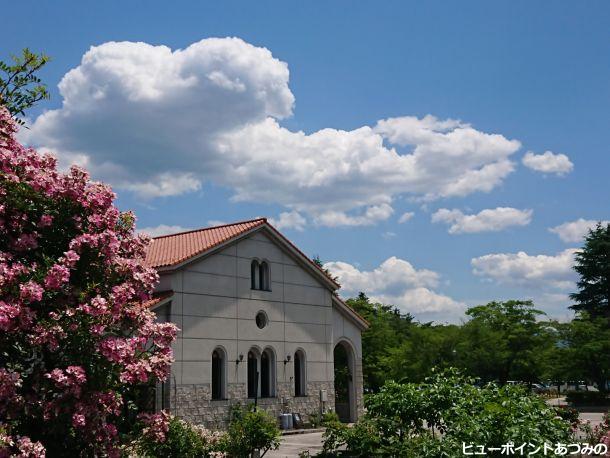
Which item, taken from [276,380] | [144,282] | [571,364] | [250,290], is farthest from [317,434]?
[571,364]

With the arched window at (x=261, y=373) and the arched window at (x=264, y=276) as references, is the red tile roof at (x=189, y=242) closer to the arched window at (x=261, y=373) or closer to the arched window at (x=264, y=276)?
the arched window at (x=264, y=276)

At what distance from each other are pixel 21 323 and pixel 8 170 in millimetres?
2670

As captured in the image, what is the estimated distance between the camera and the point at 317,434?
2833cm

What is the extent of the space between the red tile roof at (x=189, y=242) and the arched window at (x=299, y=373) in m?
6.72

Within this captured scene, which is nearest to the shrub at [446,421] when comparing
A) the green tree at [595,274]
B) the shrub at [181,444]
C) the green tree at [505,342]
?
the shrub at [181,444]

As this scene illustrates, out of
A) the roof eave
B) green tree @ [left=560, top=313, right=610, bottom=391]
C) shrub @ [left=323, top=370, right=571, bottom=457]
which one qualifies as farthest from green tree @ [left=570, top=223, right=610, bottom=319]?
shrub @ [left=323, top=370, right=571, bottom=457]

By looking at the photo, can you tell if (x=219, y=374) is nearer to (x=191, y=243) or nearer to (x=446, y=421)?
(x=191, y=243)

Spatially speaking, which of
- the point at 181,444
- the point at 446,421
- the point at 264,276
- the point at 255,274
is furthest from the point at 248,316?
the point at 446,421

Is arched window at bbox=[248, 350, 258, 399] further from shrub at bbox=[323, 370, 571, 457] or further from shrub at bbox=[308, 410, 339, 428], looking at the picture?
shrub at bbox=[323, 370, 571, 457]

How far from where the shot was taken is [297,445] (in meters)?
23.8

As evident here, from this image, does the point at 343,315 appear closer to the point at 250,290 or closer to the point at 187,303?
the point at 250,290

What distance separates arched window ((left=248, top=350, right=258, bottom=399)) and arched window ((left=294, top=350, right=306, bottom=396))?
2.74m

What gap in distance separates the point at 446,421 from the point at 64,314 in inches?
318

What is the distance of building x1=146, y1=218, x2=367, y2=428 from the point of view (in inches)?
1006
